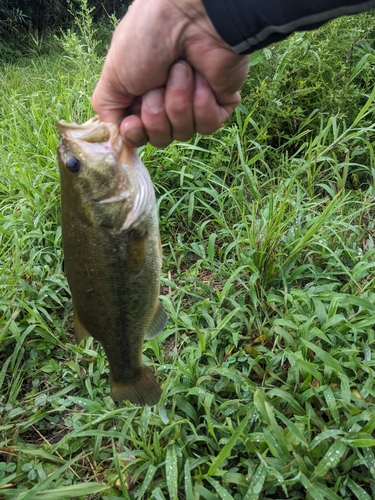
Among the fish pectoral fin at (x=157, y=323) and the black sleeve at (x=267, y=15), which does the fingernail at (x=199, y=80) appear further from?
the fish pectoral fin at (x=157, y=323)

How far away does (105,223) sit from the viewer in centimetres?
163

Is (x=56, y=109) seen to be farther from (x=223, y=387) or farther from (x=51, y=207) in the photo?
(x=223, y=387)

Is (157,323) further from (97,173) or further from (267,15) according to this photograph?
(267,15)

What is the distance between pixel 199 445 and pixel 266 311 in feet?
2.94

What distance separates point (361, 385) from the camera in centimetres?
209

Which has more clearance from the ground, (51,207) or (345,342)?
(51,207)

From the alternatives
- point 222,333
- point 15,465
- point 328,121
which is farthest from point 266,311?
point 328,121

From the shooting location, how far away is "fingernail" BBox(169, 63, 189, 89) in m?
1.47

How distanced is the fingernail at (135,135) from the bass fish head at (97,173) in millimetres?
38

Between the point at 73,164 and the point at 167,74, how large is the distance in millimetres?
500

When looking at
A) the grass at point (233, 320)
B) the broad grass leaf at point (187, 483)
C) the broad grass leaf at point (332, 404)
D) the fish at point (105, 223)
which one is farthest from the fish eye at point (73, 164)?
the broad grass leaf at point (332, 404)

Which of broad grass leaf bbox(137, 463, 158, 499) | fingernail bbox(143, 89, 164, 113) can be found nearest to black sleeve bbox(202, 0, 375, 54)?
fingernail bbox(143, 89, 164, 113)

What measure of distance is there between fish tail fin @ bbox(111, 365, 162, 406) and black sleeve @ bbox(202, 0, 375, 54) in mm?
1416

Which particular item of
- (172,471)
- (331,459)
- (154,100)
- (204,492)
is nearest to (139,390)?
(172,471)
